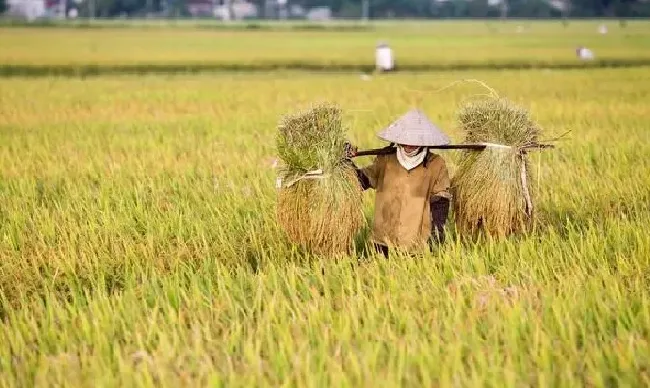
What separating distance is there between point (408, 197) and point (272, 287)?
2.66ft

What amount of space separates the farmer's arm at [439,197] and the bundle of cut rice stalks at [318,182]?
34cm

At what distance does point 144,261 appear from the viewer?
4145 mm

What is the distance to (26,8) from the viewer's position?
87.5 m

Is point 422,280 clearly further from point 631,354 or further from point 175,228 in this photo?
point 175,228

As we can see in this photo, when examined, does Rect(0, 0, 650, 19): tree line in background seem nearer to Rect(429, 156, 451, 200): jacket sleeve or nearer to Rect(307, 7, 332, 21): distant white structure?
Rect(307, 7, 332, 21): distant white structure

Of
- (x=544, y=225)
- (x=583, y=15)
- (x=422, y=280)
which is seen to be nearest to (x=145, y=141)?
(x=544, y=225)

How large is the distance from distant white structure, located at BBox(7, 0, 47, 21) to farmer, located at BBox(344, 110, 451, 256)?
8591 centimetres

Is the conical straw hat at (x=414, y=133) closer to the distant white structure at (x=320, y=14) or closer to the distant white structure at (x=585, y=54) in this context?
the distant white structure at (x=585, y=54)

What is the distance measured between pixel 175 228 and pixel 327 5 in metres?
99.3

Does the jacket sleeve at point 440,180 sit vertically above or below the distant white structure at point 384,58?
above

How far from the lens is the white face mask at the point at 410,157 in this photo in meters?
3.92

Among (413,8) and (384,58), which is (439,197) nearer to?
(384,58)

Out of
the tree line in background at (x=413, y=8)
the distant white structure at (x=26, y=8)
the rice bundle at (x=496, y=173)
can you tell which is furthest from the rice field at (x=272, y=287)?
the distant white structure at (x=26, y=8)

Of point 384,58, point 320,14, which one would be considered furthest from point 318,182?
point 320,14
